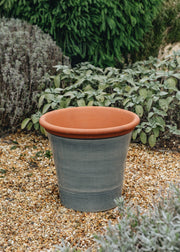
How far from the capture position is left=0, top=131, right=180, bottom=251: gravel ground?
2.17 meters

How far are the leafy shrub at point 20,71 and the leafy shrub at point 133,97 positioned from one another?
130 mm

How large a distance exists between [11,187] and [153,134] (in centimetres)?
154

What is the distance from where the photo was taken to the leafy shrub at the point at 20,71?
3299 mm

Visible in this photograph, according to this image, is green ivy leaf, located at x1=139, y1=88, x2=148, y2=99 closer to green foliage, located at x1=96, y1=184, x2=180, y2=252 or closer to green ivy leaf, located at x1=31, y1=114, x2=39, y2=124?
green ivy leaf, located at x1=31, y1=114, x2=39, y2=124

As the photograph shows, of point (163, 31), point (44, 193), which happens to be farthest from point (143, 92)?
point (163, 31)

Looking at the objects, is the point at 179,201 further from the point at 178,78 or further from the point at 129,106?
the point at 178,78

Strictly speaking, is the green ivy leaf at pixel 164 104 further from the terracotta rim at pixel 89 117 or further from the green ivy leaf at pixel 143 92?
the terracotta rim at pixel 89 117

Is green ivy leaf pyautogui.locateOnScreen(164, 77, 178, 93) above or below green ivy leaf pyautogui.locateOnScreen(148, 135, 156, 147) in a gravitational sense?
above

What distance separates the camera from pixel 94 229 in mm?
2230

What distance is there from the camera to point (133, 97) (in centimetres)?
334

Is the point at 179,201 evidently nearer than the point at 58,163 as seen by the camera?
Yes

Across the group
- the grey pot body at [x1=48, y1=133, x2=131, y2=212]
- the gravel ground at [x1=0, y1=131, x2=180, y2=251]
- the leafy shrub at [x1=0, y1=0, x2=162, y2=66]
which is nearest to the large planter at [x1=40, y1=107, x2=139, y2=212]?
the grey pot body at [x1=48, y1=133, x2=131, y2=212]

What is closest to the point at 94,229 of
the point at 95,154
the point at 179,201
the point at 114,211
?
the point at 114,211

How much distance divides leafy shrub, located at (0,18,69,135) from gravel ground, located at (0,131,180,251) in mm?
324
